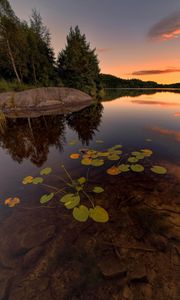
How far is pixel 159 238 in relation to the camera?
1.51m

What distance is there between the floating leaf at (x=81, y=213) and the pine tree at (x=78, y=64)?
A: 1991 centimetres

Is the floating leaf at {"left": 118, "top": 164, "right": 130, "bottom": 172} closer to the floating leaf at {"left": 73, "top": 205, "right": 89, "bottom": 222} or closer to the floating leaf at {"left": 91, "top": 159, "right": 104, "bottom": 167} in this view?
the floating leaf at {"left": 91, "top": 159, "right": 104, "bottom": 167}

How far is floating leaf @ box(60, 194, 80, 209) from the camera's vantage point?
1964mm

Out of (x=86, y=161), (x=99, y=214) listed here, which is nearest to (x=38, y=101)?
(x=86, y=161)

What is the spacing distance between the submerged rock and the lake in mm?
8028

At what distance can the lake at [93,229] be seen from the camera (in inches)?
46.4

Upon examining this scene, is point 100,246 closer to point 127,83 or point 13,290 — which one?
point 13,290

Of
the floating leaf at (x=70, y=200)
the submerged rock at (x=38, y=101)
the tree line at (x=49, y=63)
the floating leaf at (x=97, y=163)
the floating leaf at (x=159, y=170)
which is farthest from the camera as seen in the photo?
the tree line at (x=49, y=63)

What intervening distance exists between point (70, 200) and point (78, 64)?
21.7m

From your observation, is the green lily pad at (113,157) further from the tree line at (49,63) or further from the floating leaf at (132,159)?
the tree line at (49,63)

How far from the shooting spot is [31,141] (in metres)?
4.64

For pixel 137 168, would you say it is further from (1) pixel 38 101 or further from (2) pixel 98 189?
(1) pixel 38 101

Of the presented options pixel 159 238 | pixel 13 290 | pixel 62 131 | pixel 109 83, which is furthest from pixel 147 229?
pixel 109 83

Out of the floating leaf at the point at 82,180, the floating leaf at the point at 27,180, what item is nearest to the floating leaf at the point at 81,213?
the floating leaf at the point at 82,180
